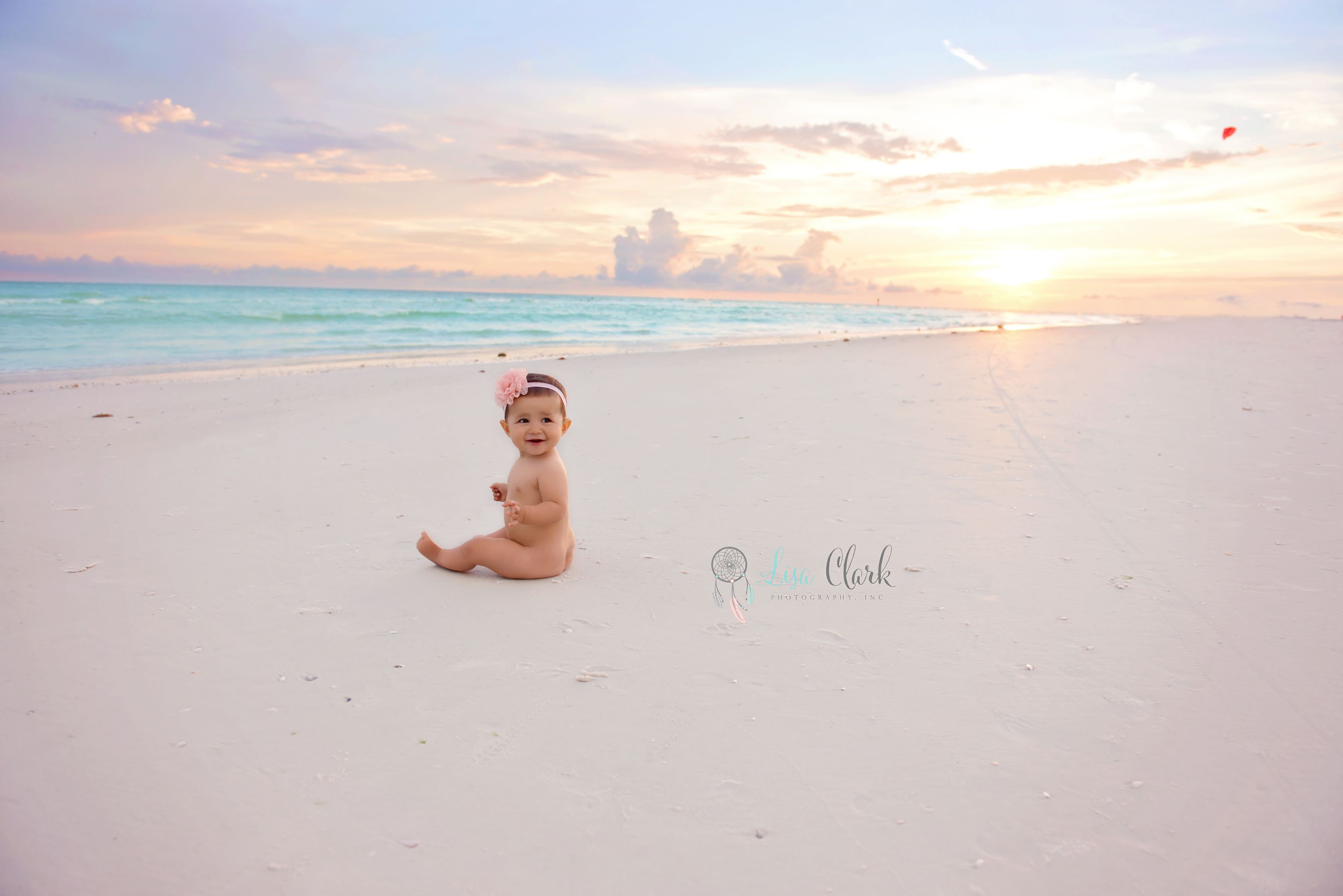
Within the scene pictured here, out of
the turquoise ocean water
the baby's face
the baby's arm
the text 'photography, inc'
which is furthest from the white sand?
the turquoise ocean water

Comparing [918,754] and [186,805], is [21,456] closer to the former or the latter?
[186,805]

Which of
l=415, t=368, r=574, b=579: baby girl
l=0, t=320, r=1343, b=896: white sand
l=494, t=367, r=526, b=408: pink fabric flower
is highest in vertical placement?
l=494, t=367, r=526, b=408: pink fabric flower

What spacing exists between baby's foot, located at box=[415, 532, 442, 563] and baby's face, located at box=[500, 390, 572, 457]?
0.58 meters

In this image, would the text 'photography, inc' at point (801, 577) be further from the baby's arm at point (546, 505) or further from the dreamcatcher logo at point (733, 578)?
the baby's arm at point (546, 505)

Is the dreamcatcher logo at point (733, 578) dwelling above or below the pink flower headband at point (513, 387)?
below

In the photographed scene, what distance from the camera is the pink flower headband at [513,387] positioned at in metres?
3.29

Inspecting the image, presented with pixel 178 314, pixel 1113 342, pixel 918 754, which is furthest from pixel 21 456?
pixel 178 314

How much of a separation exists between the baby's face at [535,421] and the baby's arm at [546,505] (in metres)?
0.12

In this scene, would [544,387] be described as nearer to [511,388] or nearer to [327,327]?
[511,388]

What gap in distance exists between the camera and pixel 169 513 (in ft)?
13.2

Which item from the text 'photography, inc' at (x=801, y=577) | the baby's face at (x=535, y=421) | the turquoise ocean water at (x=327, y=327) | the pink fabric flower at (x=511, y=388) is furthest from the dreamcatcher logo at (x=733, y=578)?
the turquoise ocean water at (x=327, y=327)

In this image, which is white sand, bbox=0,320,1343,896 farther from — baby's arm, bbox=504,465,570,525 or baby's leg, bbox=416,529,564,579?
baby's arm, bbox=504,465,570,525

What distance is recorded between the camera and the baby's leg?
326 centimetres

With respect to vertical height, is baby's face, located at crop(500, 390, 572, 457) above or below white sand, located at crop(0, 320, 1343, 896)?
above
